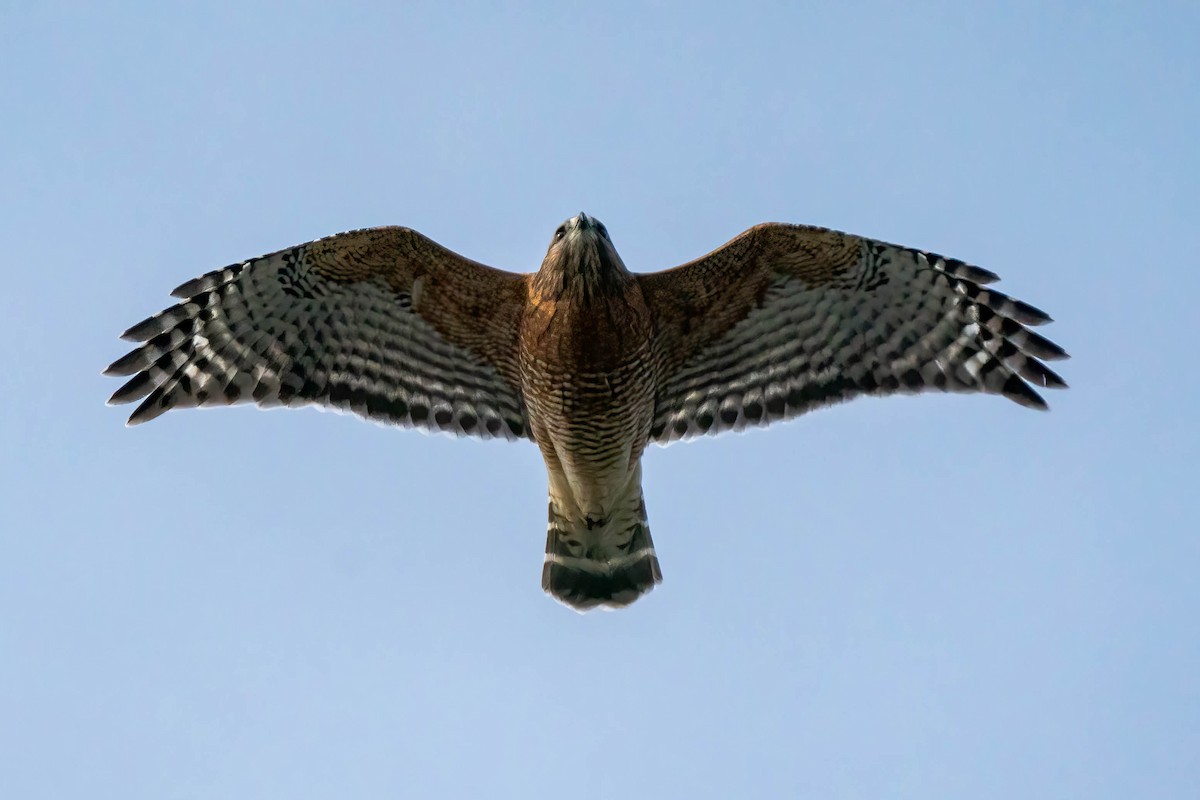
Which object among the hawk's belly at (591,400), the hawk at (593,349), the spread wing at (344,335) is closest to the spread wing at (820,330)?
the hawk at (593,349)

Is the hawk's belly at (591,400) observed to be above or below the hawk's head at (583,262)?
below

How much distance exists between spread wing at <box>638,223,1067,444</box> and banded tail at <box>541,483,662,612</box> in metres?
0.82

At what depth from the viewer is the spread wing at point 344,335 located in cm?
921

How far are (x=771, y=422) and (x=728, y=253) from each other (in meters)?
1.43

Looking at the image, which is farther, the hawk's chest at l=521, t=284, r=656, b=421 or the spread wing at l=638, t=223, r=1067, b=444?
the spread wing at l=638, t=223, r=1067, b=444

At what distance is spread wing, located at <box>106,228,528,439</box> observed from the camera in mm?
9211

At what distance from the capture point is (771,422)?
9.88m

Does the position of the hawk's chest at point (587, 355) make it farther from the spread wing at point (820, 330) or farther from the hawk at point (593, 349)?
the spread wing at point (820, 330)

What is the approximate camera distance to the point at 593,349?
8.75 metres

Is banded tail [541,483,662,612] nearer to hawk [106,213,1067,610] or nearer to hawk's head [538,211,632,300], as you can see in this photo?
hawk [106,213,1067,610]

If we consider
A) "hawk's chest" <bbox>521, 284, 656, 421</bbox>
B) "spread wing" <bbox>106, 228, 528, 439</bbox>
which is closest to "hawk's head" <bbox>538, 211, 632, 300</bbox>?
"hawk's chest" <bbox>521, 284, 656, 421</bbox>

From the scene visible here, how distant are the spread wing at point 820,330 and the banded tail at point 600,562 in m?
0.82

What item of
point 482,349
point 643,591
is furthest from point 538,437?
point 643,591

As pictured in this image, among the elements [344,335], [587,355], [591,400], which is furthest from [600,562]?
[344,335]
